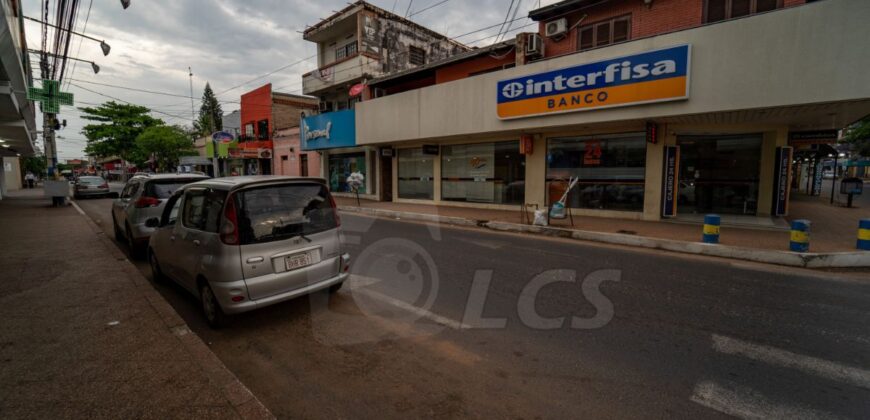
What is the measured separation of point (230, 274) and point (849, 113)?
15.0 m

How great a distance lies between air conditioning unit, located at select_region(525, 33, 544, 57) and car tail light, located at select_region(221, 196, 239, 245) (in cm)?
1258

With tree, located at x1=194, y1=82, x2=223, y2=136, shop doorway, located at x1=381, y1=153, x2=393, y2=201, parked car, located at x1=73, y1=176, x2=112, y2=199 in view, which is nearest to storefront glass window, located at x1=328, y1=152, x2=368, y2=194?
shop doorway, located at x1=381, y1=153, x2=393, y2=201

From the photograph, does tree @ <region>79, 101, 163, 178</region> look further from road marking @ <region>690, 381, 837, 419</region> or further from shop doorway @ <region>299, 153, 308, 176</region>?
road marking @ <region>690, 381, 837, 419</region>

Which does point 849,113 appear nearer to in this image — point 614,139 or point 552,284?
point 614,139

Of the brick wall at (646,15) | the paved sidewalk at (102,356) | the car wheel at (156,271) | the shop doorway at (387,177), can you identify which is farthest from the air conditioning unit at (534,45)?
the paved sidewalk at (102,356)

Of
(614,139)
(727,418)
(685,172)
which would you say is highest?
(614,139)

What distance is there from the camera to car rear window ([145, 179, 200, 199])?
25.3ft

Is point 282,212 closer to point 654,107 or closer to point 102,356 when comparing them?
point 102,356

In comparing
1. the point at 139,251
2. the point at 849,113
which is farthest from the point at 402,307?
the point at 849,113

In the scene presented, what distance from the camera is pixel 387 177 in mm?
21641

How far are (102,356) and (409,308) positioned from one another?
296 cm

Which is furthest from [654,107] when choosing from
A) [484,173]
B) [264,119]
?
[264,119]

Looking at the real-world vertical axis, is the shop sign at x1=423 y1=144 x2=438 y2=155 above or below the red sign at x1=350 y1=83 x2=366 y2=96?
below

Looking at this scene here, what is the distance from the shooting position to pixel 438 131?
16.2m
